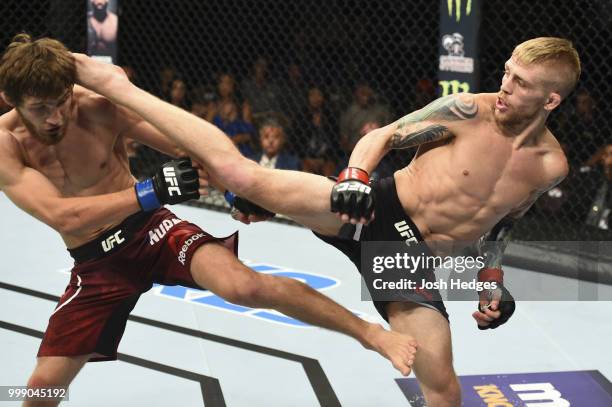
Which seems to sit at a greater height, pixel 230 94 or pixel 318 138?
pixel 230 94

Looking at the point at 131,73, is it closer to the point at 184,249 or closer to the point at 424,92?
the point at 424,92

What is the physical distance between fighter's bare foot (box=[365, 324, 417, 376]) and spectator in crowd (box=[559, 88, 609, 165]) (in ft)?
10.6

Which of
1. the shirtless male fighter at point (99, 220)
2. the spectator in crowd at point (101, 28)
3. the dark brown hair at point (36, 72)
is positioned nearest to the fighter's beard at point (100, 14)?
the spectator in crowd at point (101, 28)

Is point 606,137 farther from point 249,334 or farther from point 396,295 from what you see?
point 396,295

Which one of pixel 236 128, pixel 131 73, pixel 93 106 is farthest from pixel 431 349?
pixel 131 73

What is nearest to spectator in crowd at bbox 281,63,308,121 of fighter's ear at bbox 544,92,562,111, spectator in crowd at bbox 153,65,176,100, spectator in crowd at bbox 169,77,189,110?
spectator in crowd at bbox 169,77,189,110

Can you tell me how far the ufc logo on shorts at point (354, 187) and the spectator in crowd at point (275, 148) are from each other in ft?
11.7

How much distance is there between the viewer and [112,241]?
2.91 m

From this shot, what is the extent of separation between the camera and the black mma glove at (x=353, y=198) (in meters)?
2.49

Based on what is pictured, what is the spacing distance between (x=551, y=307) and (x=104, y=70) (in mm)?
2916

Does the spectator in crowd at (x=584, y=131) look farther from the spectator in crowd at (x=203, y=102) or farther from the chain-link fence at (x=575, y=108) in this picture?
the spectator in crowd at (x=203, y=102)

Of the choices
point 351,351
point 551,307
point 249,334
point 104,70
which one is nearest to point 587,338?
point 551,307

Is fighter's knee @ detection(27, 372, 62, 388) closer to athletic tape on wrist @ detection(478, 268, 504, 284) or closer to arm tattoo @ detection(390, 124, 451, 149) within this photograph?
arm tattoo @ detection(390, 124, 451, 149)

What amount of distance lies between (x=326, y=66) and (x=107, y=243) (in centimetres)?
388
